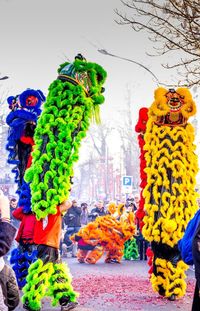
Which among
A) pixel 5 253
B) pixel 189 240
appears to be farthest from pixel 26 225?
pixel 189 240

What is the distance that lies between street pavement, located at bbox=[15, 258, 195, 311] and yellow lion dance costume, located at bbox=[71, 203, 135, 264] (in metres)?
1.56

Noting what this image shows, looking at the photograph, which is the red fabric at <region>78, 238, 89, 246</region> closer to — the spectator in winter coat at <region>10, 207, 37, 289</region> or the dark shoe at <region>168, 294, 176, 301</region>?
the spectator in winter coat at <region>10, 207, 37, 289</region>

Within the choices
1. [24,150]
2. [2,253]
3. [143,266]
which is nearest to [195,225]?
[2,253]

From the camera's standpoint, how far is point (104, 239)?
1378 cm

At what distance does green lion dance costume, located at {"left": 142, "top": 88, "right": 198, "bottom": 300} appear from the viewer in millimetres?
7684

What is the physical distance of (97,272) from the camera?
11.6 metres

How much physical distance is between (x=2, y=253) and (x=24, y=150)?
4.02 m

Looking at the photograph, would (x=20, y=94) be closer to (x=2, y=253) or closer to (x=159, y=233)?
(x=159, y=233)

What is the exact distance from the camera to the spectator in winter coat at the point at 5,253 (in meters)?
4.06

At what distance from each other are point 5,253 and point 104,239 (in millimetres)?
9847

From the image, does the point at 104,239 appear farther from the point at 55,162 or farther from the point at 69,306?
the point at 55,162

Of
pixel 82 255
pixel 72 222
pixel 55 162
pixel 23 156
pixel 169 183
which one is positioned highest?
pixel 23 156

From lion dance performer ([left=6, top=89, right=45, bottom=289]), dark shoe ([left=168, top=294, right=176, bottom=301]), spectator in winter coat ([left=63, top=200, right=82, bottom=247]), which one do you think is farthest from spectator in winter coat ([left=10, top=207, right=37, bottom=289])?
spectator in winter coat ([left=63, top=200, right=82, bottom=247])

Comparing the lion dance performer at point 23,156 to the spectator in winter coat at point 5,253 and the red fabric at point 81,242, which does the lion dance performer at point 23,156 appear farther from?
the red fabric at point 81,242
